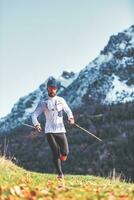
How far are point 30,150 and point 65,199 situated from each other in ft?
620

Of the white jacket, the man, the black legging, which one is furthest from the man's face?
the black legging

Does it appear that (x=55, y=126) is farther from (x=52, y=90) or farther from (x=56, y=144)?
(x=52, y=90)

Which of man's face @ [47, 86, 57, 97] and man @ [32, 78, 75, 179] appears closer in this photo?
man's face @ [47, 86, 57, 97]

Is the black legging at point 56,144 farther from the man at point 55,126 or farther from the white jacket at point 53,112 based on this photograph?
the white jacket at point 53,112

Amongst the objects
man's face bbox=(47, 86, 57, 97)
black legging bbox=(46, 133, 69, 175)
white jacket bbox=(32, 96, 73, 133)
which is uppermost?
man's face bbox=(47, 86, 57, 97)

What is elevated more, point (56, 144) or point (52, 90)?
point (52, 90)

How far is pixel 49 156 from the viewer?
18212cm

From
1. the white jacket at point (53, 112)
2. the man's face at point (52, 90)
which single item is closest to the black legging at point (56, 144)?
the white jacket at point (53, 112)

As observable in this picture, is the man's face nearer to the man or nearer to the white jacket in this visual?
the man

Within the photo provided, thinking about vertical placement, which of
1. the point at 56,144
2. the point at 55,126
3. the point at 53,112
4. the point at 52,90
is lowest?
the point at 56,144

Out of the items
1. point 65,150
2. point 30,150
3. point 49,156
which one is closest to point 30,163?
point 49,156

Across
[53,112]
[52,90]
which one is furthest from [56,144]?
[52,90]

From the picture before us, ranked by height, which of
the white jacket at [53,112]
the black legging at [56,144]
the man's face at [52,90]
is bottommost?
the black legging at [56,144]

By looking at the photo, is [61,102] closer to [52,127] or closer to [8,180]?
[52,127]
